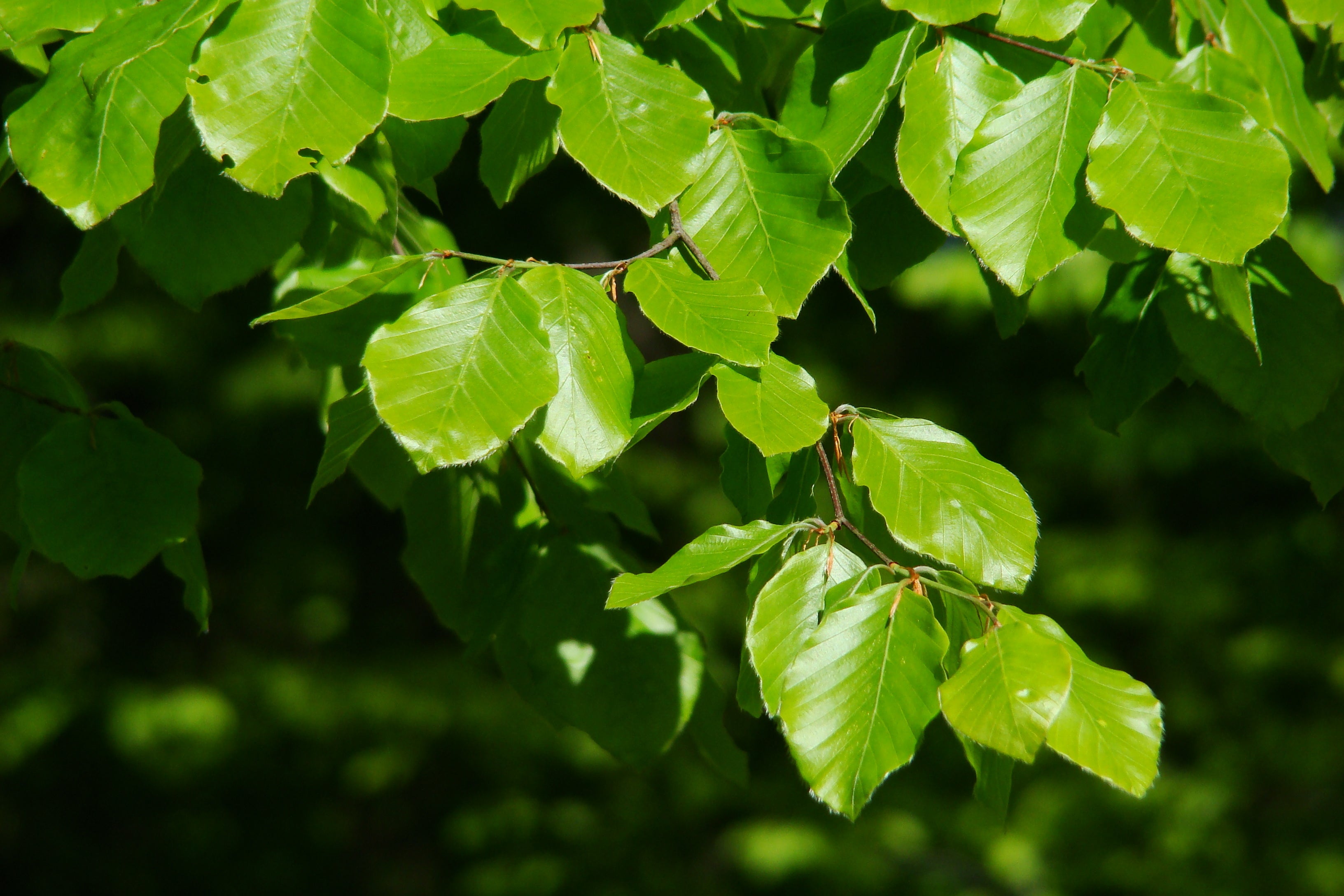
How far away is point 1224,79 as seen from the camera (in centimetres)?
84

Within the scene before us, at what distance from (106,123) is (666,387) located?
384 mm

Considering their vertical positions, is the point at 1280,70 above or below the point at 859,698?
above

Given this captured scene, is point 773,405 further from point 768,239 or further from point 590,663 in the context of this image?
point 590,663

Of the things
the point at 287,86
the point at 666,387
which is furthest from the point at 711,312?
the point at 287,86

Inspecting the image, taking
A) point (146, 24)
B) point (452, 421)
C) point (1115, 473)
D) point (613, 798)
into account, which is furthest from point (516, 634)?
point (1115, 473)

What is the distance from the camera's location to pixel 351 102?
2.17 ft

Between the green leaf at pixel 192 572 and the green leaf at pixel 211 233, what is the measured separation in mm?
224

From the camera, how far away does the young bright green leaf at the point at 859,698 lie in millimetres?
582

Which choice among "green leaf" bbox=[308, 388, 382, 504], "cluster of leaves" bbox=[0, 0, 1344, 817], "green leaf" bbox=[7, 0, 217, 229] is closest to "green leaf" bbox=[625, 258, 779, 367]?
"cluster of leaves" bbox=[0, 0, 1344, 817]

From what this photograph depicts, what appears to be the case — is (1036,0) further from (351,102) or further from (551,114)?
(351,102)

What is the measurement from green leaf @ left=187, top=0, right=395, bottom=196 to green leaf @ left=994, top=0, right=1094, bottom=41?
16.0 inches

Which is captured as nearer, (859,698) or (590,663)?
(859,698)

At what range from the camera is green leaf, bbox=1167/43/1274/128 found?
829 mm

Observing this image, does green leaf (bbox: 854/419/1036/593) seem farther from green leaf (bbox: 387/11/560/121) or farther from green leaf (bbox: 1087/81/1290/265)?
green leaf (bbox: 387/11/560/121)
